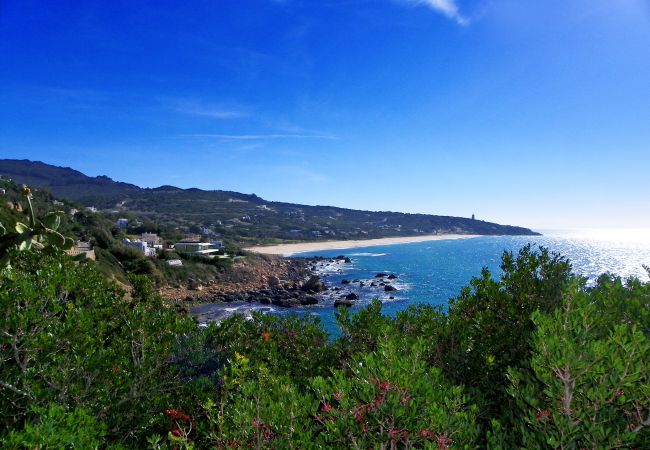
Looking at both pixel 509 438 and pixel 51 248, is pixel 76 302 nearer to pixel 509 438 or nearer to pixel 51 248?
pixel 51 248

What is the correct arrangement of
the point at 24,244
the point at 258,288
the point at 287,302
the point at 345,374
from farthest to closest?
the point at 258,288 → the point at 287,302 → the point at 345,374 → the point at 24,244

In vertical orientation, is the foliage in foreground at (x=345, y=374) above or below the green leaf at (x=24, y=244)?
below

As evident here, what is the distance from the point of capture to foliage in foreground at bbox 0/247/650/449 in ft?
17.4

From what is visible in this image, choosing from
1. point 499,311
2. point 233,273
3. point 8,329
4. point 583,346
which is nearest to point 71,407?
point 8,329

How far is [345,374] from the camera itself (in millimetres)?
8148

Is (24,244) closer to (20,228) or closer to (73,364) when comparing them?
(20,228)

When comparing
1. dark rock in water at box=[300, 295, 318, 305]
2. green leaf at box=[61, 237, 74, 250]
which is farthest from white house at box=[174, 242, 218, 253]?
green leaf at box=[61, 237, 74, 250]

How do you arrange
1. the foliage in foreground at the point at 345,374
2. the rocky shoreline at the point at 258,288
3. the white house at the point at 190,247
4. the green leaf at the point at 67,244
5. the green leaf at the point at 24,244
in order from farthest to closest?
the white house at the point at 190,247 < the rocky shoreline at the point at 258,288 < the green leaf at the point at 67,244 < the green leaf at the point at 24,244 < the foliage in foreground at the point at 345,374

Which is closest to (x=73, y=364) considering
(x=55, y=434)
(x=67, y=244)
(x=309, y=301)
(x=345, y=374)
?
(x=67, y=244)

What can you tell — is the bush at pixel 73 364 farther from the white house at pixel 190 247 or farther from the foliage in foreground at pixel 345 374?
the white house at pixel 190 247

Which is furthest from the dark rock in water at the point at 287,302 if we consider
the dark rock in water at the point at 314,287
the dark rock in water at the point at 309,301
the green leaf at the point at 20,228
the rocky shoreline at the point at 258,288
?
the green leaf at the point at 20,228

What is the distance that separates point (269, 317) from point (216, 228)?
172m

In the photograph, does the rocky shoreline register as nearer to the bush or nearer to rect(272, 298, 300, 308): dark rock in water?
rect(272, 298, 300, 308): dark rock in water

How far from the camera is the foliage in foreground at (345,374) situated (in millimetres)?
5293
